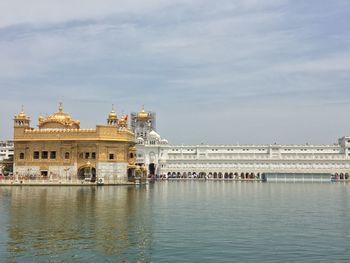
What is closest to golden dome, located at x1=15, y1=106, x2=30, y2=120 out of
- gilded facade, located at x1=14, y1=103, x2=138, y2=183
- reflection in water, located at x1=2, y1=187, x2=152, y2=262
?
gilded facade, located at x1=14, y1=103, x2=138, y2=183

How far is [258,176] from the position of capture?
11362cm

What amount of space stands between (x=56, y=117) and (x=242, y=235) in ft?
163

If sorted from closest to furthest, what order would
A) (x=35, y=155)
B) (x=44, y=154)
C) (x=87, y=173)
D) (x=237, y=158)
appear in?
(x=87, y=173)
(x=44, y=154)
(x=35, y=155)
(x=237, y=158)

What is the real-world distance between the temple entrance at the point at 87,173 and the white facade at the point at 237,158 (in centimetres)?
5107

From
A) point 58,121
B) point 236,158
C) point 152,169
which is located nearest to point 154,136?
point 152,169

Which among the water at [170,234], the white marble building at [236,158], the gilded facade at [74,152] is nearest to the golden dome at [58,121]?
the gilded facade at [74,152]

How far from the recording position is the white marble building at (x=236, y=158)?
371 feet

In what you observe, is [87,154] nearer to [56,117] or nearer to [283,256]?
[56,117]

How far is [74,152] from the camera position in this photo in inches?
2431

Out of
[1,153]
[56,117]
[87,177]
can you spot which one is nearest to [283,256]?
[87,177]

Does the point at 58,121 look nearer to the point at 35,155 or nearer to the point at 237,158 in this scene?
the point at 35,155

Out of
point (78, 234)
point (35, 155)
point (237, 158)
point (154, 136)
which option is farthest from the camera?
point (154, 136)

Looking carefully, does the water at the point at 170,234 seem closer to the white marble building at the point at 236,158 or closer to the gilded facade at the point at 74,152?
the gilded facade at the point at 74,152

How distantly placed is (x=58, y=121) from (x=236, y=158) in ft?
201
